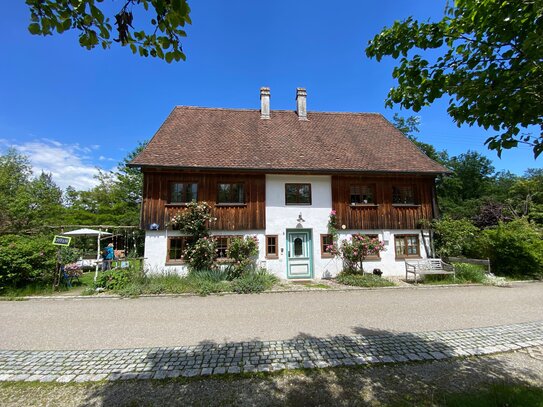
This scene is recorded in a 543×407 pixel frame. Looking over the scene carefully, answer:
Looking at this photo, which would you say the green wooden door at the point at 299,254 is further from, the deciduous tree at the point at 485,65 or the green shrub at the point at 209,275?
the deciduous tree at the point at 485,65

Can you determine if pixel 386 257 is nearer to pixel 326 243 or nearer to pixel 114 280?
pixel 326 243

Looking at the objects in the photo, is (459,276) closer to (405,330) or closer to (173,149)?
(405,330)

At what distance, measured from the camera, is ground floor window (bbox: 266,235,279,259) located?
13.2 meters

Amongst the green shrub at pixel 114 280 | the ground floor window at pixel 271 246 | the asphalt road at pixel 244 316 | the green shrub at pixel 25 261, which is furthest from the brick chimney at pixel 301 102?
the green shrub at pixel 25 261

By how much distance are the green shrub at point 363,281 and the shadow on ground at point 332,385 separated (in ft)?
21.7

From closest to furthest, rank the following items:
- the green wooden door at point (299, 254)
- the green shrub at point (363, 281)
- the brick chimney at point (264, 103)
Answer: the green shrub at point (363, 281) → the green wooden door at point (299, 254) → the brick chimney at point (264, 103)

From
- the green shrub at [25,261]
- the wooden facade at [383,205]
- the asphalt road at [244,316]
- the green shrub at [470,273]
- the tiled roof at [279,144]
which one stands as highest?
the tiled roof at [279,144]

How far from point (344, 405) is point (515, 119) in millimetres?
3811

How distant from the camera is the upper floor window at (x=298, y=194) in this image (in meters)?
13.9

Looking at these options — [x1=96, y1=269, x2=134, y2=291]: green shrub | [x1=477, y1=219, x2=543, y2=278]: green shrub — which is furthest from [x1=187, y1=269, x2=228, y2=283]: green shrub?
[x1=477, y1=219, x2=543, y2=278]: green shrub

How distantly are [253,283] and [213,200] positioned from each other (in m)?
4.64

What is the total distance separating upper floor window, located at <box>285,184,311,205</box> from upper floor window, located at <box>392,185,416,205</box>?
467 cm

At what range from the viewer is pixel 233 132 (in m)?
15.8

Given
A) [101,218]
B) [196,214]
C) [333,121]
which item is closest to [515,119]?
[196,214]
